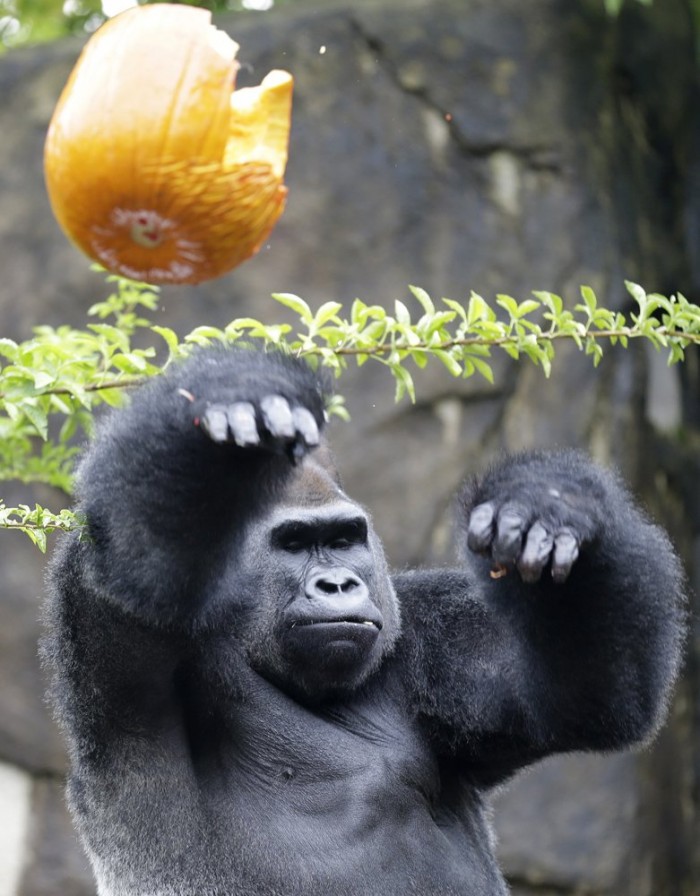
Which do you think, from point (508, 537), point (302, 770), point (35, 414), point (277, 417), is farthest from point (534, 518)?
point (35, 414)

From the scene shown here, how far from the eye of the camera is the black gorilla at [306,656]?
2.92 m

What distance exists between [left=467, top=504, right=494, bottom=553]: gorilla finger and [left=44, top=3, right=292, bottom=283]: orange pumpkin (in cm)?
85

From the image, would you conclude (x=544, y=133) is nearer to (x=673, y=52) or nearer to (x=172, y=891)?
(x=673, y=52)

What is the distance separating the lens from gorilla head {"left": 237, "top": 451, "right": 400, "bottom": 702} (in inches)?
125

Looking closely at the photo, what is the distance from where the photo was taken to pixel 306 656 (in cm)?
321

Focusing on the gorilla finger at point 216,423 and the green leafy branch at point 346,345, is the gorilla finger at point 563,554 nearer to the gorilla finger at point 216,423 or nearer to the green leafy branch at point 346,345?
the green leafy branch at point 346,345

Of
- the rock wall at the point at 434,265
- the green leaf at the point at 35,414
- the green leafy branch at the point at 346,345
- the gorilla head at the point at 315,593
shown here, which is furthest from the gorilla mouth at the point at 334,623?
the rock wall at the point at 434,265

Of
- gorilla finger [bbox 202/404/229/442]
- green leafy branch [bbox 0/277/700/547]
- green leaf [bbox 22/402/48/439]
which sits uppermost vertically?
green leaf [bbox 22/402/48/439]

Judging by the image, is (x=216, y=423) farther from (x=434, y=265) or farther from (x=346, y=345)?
(x=434, y=265)

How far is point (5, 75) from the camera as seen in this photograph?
6645 mm

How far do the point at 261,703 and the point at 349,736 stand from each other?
27 cm

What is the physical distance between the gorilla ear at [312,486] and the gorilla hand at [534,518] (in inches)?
15.9

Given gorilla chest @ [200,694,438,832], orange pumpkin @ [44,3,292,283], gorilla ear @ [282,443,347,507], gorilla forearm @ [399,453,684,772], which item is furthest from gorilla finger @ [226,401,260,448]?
gorilla chest @ [200,694,438,832]

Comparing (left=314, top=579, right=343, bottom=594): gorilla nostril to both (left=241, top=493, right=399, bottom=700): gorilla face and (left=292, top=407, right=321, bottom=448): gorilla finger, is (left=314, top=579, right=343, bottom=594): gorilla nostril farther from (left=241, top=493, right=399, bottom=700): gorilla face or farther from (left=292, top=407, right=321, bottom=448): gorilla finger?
(left=292, top=407, right=321, bottom=448): gorilla finger
